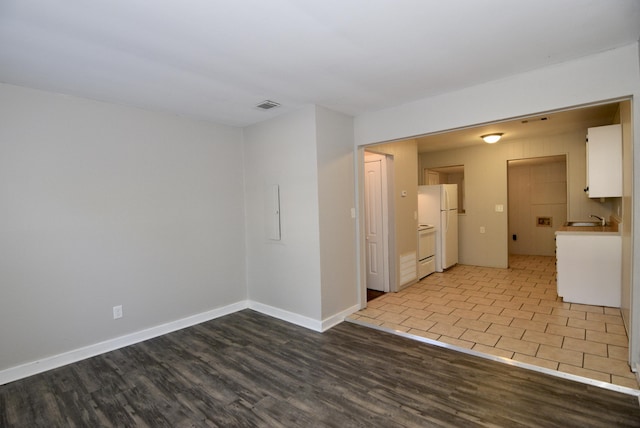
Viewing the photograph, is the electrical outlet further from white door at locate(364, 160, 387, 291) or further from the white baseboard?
white door at locate(364, 160, 387, 291)

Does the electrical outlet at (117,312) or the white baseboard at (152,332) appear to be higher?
the electrical outlet at (117,312)

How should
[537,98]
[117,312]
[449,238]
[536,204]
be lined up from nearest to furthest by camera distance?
1. [537,98]
2. [117,312]
3. [449,238]
4. [536,204]

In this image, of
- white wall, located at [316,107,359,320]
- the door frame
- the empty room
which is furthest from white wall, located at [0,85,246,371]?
the door frame

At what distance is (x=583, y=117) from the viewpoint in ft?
15.1

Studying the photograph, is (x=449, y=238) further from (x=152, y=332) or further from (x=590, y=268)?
(x=152, y=332)

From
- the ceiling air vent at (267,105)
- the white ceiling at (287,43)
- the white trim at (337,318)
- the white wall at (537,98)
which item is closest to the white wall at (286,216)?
the white trim at (337,318)

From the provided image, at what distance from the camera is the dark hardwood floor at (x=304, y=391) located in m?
2.11

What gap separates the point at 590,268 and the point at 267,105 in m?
4.51

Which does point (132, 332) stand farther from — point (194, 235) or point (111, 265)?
point (194, 235)

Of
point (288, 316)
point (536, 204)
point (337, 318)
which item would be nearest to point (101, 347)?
point (288, 316)

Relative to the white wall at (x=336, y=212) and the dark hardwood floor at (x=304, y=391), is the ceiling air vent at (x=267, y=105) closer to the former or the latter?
the white wall at (x=336, y=212)

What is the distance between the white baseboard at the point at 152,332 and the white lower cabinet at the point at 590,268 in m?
2.83

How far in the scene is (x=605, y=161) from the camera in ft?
11.8

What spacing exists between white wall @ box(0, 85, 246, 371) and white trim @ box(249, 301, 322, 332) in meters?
0.45
